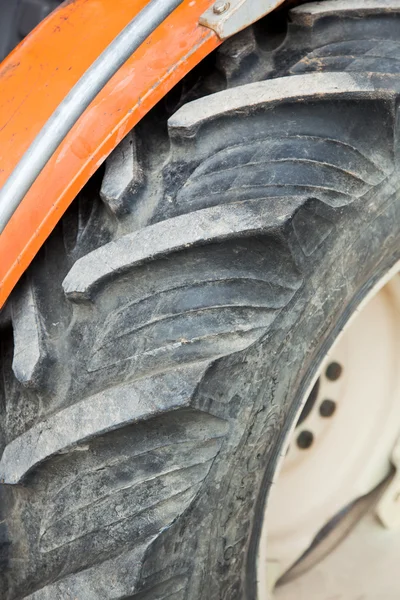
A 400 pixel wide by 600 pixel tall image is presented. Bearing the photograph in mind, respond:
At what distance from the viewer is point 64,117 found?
2.92 feet

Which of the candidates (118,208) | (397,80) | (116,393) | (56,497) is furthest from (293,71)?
(56,497)

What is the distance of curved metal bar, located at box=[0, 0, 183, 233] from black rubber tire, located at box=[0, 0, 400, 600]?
0.24 ft

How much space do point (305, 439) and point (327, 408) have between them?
2.5 inches

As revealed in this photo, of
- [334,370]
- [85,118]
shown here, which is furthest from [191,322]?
[334,370]

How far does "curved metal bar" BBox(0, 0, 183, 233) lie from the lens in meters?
0.89

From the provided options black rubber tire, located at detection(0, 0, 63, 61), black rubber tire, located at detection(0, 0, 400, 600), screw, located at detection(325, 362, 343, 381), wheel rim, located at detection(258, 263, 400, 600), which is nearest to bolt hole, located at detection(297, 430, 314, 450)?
wheel rim, located at detection(258, 263, 400, 600)

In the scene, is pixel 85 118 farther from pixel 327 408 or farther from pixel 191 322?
pixel 327 408

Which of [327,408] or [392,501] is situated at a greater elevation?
[327,408]

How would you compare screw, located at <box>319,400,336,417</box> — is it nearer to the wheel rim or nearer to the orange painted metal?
the wheel rim

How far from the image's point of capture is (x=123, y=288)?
2.82 ft

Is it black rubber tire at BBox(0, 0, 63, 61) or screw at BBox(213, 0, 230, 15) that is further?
black rubber tire at BBox(0, 0, 63, 61)

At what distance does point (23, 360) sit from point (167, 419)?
179 mm

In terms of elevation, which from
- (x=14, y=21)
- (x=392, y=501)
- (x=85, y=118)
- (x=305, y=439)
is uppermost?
(x=14, y=21)

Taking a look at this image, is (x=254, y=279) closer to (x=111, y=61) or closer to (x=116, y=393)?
(x=116, y=393)
